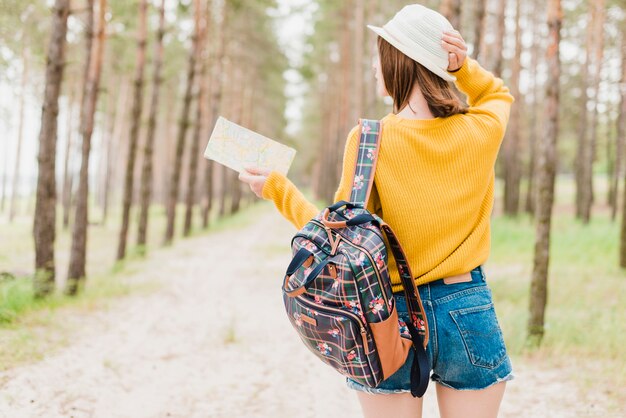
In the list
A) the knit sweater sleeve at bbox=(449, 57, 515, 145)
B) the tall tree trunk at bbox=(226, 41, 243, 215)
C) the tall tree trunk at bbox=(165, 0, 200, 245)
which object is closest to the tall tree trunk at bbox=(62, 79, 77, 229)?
the tall tree trunk at bbox=(165, 0, 200, 245)

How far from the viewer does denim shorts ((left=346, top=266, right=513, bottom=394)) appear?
1.80 meters

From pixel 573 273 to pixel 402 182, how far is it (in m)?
9.21

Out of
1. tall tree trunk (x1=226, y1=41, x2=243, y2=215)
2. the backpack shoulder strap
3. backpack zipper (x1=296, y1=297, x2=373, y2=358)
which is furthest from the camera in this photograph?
tall tree trunk (x1=226, y1=41, x2=243, y2=215)

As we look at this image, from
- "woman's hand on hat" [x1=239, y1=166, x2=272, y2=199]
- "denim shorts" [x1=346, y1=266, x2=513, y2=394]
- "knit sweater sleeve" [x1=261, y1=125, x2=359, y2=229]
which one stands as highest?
"woman's hand on hat" [x1=239, y1=166, x2=272, y2=199]

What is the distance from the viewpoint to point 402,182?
5.95 feet

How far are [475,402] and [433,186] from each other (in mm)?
725

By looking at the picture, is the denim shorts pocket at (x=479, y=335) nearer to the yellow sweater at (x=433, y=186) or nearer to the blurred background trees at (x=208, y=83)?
the yellow sweater at (x=433, y=186)

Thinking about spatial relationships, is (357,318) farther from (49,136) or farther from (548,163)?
(49,136)

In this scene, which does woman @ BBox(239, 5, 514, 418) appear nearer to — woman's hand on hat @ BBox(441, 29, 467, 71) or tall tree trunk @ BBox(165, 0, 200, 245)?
woman's hand on hat @ BBox(441, 29, 467, 71)

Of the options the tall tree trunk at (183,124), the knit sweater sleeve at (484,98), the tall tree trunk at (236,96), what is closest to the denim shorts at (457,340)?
the knit sweater sleeve at (484,98)

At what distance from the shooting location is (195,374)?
544 cm

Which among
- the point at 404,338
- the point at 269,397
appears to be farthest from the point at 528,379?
the point at 404,338

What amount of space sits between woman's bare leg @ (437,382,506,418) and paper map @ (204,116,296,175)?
0.98 metres

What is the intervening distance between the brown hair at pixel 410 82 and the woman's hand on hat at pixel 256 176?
53cm
